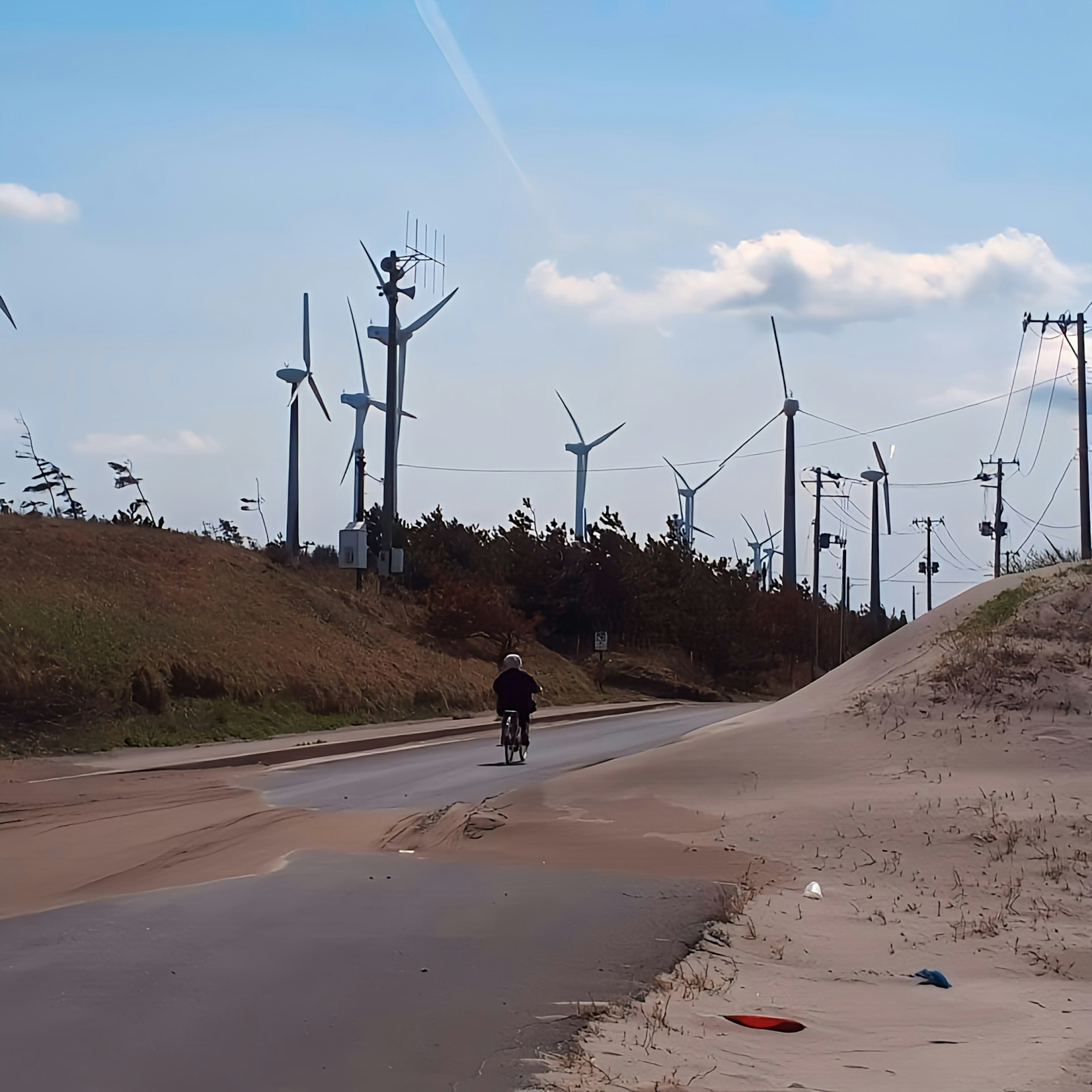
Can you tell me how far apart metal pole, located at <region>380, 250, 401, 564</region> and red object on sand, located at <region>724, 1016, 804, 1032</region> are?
120 feet

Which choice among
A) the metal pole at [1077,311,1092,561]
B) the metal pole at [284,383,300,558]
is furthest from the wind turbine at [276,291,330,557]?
the metal pole at [1077,311,1092,561]

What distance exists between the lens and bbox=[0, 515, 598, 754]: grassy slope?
2591 cm

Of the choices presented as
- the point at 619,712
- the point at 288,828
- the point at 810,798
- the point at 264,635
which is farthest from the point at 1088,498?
the point at 288,828

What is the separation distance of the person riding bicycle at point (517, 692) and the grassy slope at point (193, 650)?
6.78m

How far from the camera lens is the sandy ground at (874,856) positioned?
6387mm

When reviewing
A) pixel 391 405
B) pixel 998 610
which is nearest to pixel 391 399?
pixel 391 405

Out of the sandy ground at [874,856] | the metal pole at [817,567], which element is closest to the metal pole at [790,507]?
the metal pole at [817,567]

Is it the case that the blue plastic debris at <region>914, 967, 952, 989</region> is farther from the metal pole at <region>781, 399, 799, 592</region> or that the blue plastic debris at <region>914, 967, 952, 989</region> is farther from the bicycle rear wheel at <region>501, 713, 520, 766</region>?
the metal pole at <region>781, 399, 799, 592</region>

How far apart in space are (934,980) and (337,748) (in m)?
19.1

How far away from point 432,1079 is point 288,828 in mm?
8510

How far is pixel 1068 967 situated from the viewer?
8383mm

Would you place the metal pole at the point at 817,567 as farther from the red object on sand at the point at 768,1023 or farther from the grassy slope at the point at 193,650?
the red object on sand at the point at 768,1023

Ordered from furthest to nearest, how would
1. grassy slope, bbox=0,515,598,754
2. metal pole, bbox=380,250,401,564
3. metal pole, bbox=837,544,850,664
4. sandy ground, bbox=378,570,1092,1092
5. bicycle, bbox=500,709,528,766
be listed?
metal pole, bbox=837,544,850,664, metal pole, bbox=380,250,401,564, grassy slope, bbox=0,515,598,754, bicycle, bbox=500,709,528,766, sandy ground, bbox=378,570,1092,1092

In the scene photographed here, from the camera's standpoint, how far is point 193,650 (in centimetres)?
3178
